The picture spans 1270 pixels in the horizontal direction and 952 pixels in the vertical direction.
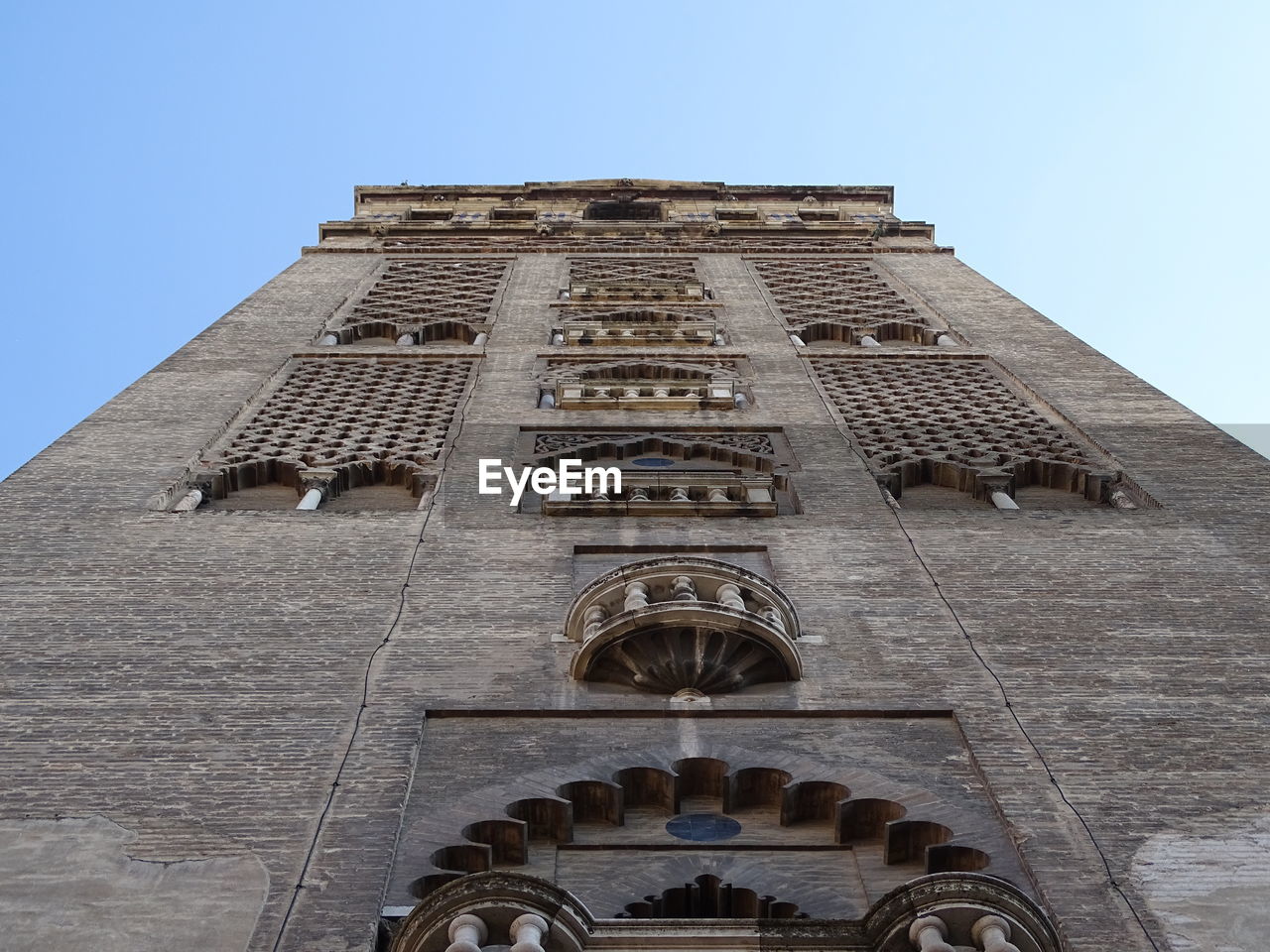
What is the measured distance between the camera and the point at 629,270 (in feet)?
71.7

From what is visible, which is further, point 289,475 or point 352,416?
point 352,416

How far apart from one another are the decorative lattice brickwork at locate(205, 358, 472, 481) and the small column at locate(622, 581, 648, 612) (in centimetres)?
334

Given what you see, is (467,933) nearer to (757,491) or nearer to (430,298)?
(757,491)

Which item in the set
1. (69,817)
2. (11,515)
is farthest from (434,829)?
(11,515)

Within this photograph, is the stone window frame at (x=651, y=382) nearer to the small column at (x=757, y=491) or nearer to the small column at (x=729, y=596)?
the small column at (x=757, y=491)

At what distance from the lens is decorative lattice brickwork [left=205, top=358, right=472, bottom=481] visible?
12.9 meters

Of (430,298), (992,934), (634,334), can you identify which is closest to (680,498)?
(992,934)

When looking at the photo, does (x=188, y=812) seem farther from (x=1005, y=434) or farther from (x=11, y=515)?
(x=1005, y=434)

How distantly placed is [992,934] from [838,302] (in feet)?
45.6

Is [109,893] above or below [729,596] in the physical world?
below

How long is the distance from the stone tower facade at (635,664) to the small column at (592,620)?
0.29 ft

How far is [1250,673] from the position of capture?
350 inches

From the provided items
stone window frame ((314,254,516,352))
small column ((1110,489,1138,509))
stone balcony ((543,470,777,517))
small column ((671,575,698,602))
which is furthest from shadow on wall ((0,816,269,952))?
stone window frame ((314,254,516,352))

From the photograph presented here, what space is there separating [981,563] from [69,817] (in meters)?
5.47
